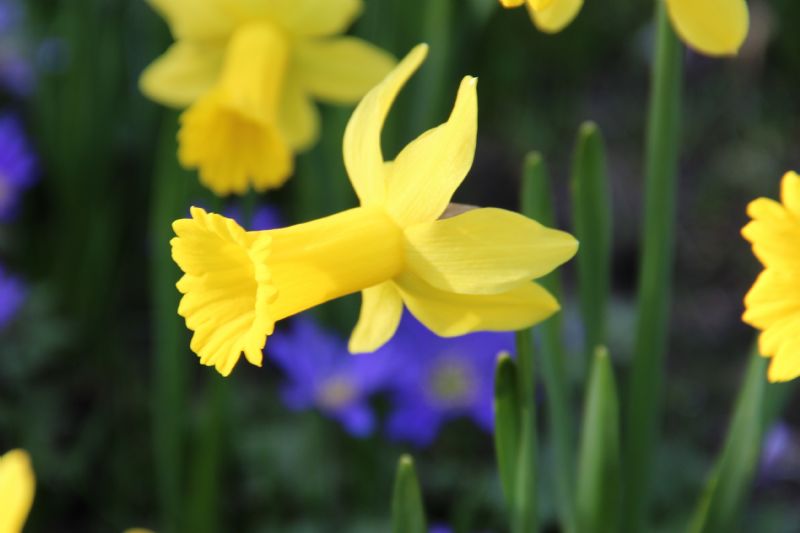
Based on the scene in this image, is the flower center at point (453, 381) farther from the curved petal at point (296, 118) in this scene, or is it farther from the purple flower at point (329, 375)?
the curved petal at point (296, 118)

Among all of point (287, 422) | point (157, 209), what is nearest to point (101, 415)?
point (287, 422)

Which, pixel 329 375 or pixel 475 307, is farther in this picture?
pixel 329 375

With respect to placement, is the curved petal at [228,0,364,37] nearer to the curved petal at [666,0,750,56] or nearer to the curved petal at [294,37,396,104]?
the curved petal at [294,37,396,104]

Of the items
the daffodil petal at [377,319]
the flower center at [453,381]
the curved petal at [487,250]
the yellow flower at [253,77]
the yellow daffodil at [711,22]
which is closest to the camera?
the curved petal at [487,250]

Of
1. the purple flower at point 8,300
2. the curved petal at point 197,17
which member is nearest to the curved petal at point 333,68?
the curved petal at point 197,17

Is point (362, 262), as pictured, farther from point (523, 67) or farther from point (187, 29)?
point (523, 67)

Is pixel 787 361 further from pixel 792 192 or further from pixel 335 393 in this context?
pixel 335 393

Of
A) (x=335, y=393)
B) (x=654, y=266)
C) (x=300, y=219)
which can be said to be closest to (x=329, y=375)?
(x=335, y=393)
